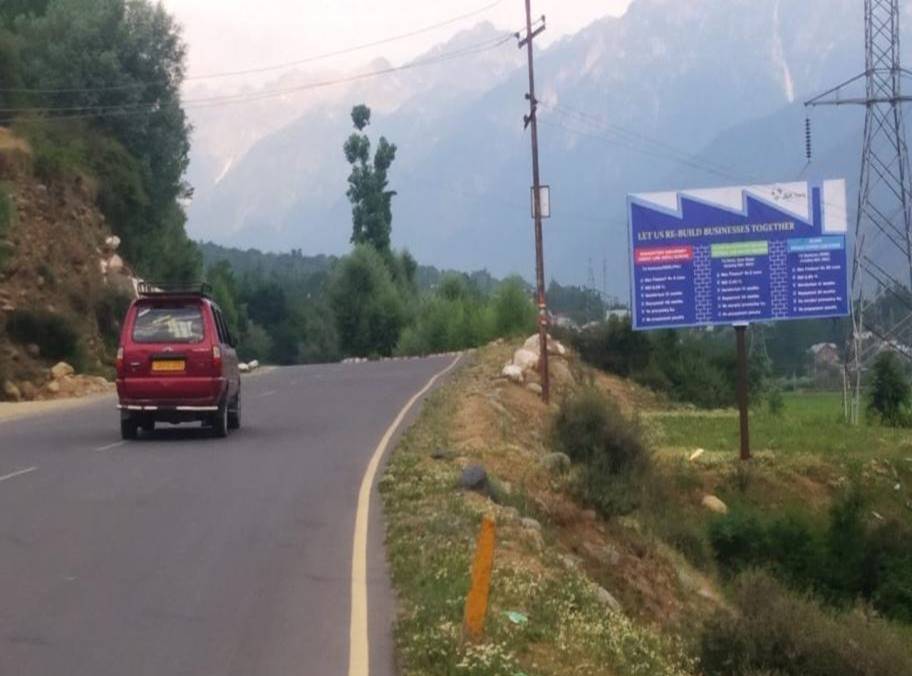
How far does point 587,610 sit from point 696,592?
8.25 metres

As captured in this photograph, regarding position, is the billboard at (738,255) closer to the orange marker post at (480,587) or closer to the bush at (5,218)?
the orange marker post at (480,587)

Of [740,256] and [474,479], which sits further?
[740,256]

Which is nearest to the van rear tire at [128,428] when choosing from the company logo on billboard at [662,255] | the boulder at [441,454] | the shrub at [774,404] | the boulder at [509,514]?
the boulder at [441,454]

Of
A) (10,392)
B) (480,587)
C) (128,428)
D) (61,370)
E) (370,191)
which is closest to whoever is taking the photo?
(480,587)

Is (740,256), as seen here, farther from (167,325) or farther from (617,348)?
(617,348)

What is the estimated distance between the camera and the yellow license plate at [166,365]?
80.5 ft

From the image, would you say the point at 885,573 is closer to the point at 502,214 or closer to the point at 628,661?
the point at 628,661

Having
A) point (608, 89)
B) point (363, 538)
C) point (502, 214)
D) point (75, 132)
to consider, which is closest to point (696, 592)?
point (363, 538)

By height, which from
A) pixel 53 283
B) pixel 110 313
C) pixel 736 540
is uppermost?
pixel 53 283

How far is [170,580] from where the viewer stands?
41.3 ft

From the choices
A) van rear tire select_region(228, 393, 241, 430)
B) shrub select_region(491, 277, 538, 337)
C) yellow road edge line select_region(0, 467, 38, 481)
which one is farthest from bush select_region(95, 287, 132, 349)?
yellow road edge line select_region(0, 467, 38, 481)

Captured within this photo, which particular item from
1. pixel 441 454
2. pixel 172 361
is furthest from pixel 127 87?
pixel 441 454

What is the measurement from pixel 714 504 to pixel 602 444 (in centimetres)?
368

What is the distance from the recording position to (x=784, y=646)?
Result: 11297 millimetres
